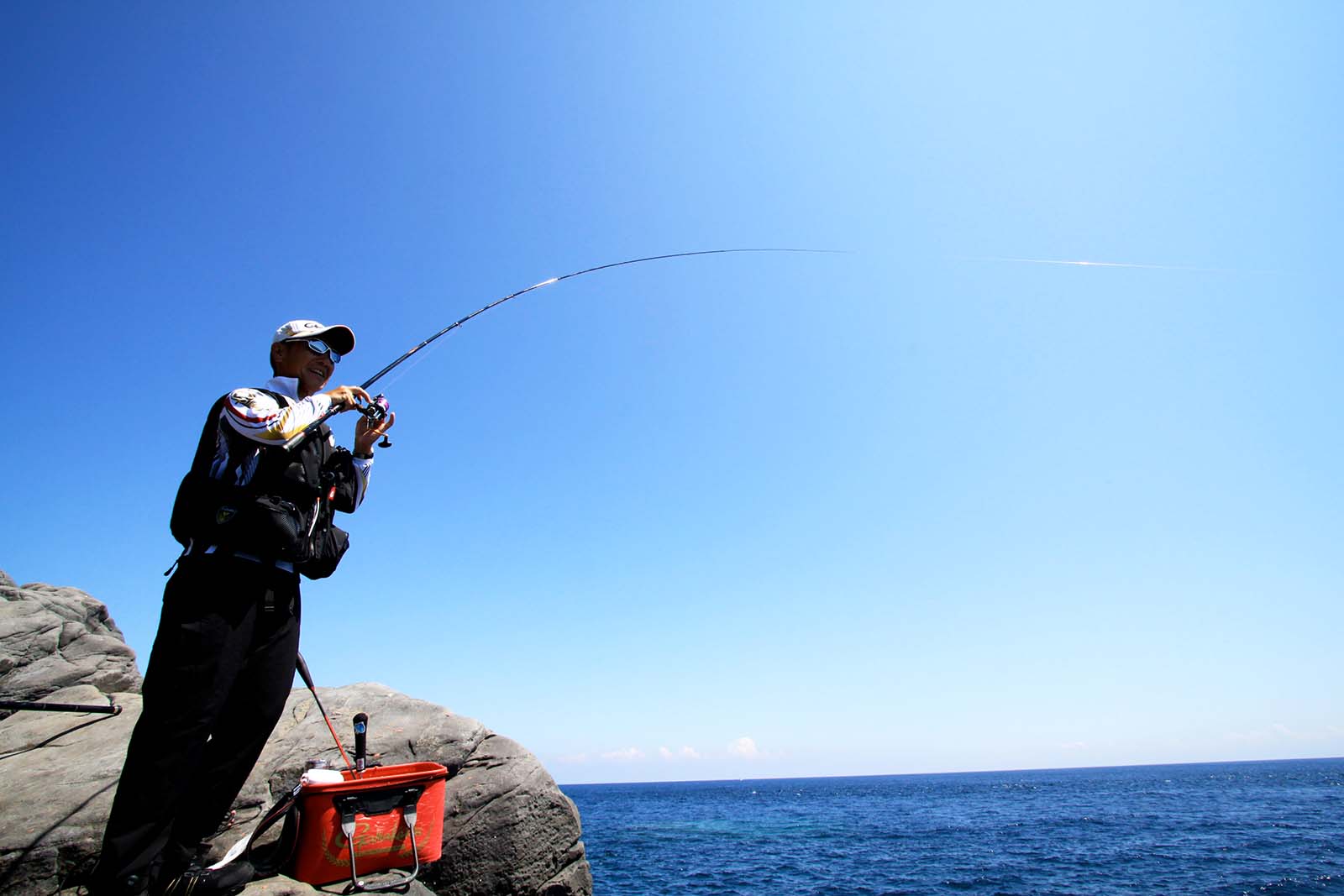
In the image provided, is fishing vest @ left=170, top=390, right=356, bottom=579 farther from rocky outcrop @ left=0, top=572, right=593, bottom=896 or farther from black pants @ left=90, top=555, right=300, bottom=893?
rocky outcrop @ left=0, top=572, right=593, bottom=896

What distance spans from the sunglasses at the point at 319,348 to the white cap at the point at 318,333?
0.02 meters

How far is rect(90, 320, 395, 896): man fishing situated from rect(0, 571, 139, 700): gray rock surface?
6863 millimetres

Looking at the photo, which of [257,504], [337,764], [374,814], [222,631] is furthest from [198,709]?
[337,764]

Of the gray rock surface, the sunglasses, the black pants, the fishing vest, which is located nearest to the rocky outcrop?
the gray rock surface

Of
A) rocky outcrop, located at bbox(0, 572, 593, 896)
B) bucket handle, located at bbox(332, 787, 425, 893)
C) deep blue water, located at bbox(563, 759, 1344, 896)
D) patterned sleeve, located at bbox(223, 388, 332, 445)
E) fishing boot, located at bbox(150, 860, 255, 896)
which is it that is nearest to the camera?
fishing boot, located at bbox(150, 860, 255, 896)

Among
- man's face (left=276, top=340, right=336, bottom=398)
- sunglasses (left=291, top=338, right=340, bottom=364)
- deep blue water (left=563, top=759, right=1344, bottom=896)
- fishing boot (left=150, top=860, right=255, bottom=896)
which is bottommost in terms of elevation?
deep blue water (left=563, top=759, right=1344, bottom=896)

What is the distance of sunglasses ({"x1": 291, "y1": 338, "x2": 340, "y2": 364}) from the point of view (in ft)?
12.8

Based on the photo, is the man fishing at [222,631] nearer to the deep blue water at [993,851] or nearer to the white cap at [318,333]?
the white cap at [318,333]

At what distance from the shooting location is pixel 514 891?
19.3 feet

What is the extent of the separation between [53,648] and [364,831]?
26.6 feet

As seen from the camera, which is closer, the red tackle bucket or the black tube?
the red tackle bucket

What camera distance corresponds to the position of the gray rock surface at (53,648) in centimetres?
802

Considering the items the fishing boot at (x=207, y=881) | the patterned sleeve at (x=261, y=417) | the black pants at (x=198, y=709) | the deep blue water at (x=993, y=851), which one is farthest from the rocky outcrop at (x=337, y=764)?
the deep blue water at (x=993, y=851)

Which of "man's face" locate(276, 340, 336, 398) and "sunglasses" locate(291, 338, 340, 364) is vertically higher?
"sunglasses" locate(291, 338, 340, 364)
